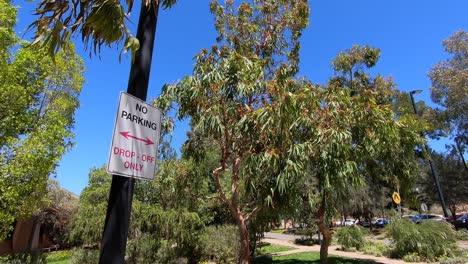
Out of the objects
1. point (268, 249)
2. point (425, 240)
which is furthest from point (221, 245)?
point (425, 240)

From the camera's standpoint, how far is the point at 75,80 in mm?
14375

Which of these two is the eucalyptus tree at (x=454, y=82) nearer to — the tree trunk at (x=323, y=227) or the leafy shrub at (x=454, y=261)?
the leafy shrub at (x=454, y=261)

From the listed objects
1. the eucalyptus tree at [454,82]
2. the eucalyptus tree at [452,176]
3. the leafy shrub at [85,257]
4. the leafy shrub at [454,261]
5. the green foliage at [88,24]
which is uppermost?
the eucalyptus tree at [454,82]

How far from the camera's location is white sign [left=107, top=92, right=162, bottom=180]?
2693 mm

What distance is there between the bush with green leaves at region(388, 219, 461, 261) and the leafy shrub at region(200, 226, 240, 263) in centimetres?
804

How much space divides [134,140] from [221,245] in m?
13.5

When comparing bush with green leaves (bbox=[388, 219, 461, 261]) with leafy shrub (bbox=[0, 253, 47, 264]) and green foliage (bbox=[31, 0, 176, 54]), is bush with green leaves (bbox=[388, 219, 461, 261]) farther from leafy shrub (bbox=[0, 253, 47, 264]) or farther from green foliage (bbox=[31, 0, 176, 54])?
green foliage (bbox=[31, 0, 176, 54])

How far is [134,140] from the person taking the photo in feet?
9.38

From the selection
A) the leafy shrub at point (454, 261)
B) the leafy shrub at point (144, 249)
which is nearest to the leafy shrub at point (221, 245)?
the leafy shrub at point (144, 249)

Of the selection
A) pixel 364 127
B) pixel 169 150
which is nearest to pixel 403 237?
pixel 364 127

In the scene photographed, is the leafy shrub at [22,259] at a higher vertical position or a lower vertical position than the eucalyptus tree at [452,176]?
lower

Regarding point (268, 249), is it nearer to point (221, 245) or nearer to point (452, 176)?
point (221, 245)

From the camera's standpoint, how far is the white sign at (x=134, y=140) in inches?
106

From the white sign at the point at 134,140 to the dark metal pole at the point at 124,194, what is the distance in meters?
0.14
